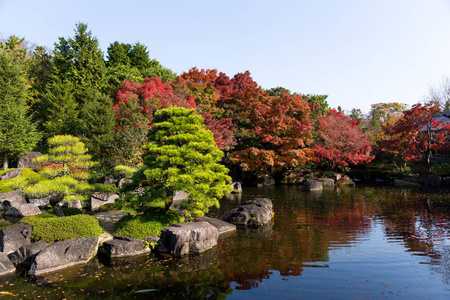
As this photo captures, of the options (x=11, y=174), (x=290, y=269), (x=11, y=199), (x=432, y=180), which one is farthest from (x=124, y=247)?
(x=432, y=180)

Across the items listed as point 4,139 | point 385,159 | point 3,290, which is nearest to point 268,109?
point 385,159

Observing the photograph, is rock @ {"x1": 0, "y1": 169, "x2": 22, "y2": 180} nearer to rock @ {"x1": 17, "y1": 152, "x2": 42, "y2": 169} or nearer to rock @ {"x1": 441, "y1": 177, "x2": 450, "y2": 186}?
rock @ {"x1": 17, "y1": 152, "x2": 42, "y2": 169}

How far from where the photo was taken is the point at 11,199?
1756cm

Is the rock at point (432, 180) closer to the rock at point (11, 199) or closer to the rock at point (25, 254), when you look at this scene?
the rock at point (25, 254)

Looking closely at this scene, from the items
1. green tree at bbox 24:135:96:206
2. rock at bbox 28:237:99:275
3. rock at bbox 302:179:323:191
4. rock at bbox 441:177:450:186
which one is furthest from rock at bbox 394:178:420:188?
rock at bbox 28:237:99:275

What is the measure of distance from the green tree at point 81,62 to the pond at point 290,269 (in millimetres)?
25579

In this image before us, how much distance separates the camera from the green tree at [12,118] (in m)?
23.2

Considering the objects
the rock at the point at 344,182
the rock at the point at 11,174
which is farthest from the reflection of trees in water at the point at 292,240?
the rock at the point at 11,174

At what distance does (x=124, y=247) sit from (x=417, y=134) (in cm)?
3114

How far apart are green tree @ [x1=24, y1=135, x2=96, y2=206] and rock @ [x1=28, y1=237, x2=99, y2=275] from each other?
3.22 meters

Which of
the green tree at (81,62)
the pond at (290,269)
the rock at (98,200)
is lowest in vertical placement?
the pond at (290,269)

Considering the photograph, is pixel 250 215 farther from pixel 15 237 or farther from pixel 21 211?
pixel 21 211

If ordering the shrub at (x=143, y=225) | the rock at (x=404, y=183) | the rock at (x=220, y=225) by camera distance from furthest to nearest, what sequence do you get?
the rock at (x=404, y=183)
the rock at (x=220, y=225)
the shrub at (x=143, y=225)

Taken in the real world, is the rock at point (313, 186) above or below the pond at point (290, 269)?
above
